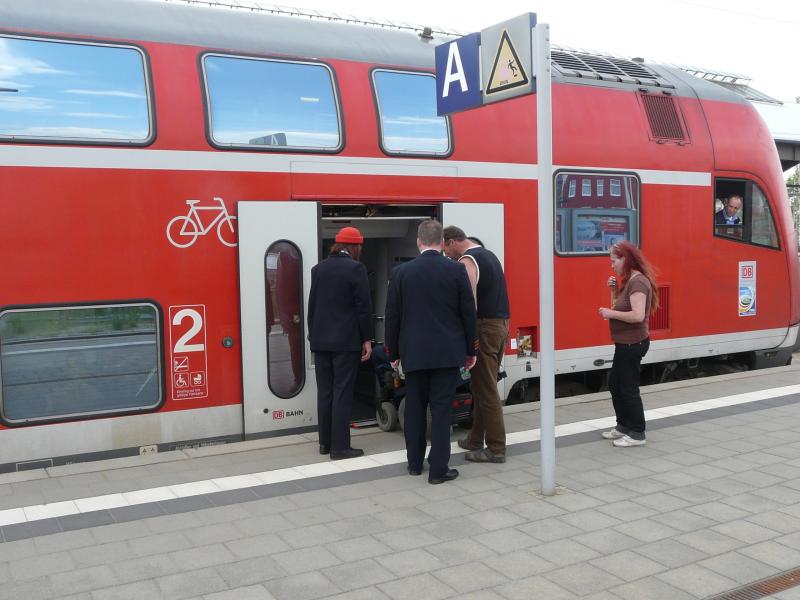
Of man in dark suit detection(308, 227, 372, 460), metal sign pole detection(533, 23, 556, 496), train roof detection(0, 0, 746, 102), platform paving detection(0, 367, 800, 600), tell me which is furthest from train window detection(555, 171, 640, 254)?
metal sign pole detection(533, 23, 556, 496)

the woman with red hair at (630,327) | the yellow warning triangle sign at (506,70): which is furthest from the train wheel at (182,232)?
the woman with red hair at (630,327)

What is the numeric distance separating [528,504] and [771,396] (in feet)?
14.4

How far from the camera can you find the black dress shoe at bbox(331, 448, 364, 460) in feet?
20.1

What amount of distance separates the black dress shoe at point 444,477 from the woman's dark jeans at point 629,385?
160 cm

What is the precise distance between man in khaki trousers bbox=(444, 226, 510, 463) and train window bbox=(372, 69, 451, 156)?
4.36 feet

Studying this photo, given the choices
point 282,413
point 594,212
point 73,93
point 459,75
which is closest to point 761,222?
point 594,212

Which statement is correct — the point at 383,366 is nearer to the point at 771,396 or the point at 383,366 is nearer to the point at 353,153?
→ the point at 353,153

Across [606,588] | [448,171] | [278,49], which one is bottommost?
[606,588]

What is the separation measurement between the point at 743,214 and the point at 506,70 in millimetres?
5440

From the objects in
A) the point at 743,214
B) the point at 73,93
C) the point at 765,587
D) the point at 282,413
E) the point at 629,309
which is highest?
the point at 73,93

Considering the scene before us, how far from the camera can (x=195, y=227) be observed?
20.1 feet

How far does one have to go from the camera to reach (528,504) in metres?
5.13

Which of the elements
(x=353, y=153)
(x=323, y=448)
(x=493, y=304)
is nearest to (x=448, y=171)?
(x=353, y=153)

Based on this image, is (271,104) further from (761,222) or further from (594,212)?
(761,222)
